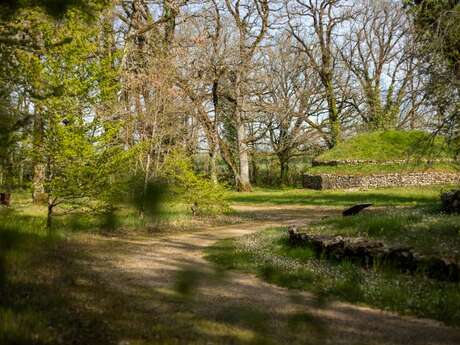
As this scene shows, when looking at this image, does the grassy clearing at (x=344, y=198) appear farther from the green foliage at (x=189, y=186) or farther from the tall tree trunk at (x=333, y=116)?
the tall tree trunk at (x=333, y=116)

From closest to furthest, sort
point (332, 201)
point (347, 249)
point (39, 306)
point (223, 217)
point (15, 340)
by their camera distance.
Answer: point (15, 340) → point (39, 306) → point (347, 249) → point (223, 217) → point (332, 201)

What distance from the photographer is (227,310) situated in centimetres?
748

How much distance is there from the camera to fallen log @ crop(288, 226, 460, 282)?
945 cm

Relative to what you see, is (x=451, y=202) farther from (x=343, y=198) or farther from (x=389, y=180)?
(x=389, y=180)

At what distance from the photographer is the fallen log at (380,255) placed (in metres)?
9.45

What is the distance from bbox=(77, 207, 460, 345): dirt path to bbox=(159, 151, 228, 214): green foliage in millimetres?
9672

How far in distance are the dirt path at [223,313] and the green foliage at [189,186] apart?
9.67 metres

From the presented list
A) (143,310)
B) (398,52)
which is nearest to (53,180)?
(143,310)

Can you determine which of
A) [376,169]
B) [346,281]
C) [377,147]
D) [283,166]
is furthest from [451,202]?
[283,166]

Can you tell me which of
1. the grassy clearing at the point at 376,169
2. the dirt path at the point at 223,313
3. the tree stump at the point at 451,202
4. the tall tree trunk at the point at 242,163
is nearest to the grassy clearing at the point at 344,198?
the grassy clearing at the point at 376,169

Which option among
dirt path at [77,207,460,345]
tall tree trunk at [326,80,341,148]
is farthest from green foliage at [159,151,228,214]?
tall tree trunk at [326,80,341,148]

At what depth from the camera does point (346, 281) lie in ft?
31.2

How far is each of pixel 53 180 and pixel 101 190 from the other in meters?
1.47

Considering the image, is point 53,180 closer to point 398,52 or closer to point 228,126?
point 228,126
